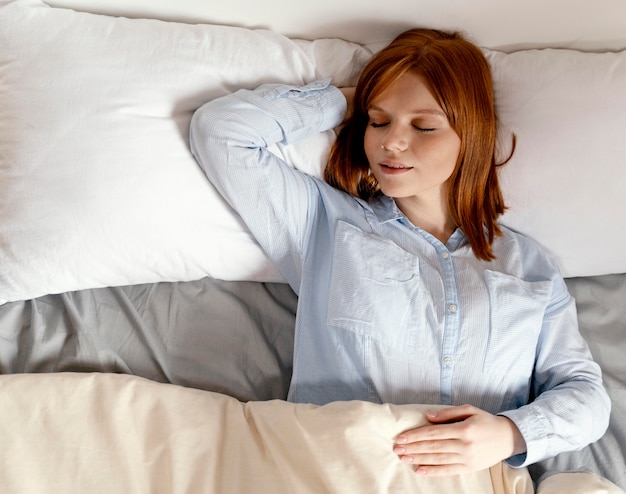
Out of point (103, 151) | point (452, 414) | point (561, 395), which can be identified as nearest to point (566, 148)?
point (561, 395)

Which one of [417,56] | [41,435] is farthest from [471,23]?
[41,435]

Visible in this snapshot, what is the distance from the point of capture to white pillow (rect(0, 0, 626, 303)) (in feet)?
4.03

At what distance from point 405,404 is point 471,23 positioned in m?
0.79

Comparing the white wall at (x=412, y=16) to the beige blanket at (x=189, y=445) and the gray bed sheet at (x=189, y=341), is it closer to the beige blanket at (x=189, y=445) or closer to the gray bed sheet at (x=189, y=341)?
the gray bed sheet at (x=189, y=341)

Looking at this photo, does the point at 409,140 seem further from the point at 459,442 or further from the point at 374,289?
the point at 459,442

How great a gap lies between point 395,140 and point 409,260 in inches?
9.0

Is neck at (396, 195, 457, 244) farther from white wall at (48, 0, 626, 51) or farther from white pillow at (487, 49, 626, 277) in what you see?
white wall at (48, 0, 626, 51)

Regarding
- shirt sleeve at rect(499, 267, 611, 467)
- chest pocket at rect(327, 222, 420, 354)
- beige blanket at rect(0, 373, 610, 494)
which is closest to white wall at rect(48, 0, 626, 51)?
chest pocket at rect(327, 222, 420, 354)

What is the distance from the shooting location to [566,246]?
4.64 ft

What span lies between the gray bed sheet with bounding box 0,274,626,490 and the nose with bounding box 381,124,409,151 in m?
0.38

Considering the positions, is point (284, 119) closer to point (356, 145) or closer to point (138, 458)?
point (356, 145)

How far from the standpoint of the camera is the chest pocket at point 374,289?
1.23 meters

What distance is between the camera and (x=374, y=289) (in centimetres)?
125

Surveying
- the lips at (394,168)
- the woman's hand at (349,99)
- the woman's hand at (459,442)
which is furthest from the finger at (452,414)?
the woman's hand at (349,99)
